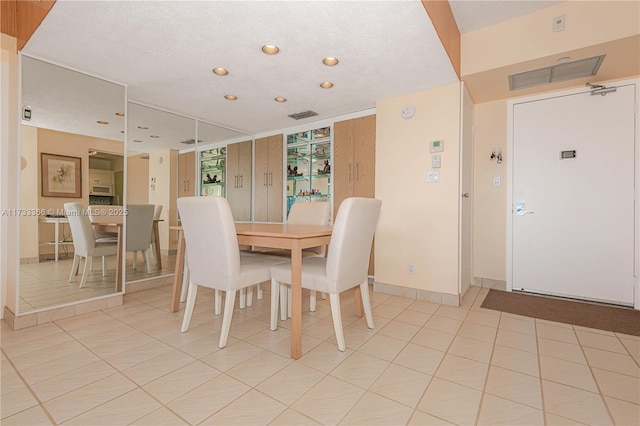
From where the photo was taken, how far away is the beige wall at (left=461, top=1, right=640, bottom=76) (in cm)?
213

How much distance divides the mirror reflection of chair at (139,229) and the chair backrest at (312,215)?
1.64 metres

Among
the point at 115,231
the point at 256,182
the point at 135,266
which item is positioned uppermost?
the point at 256,182

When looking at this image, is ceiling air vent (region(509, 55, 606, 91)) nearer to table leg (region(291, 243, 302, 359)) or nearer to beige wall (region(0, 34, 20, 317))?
table leg (region(291, 243, 302, 359))

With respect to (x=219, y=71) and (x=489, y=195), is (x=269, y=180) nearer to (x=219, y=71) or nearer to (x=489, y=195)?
(x=219, y=71)

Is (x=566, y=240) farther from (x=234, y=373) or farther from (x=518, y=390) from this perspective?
(x=234, y=373)

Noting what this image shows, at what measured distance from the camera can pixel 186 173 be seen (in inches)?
154

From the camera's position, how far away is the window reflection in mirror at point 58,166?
2.30 metres

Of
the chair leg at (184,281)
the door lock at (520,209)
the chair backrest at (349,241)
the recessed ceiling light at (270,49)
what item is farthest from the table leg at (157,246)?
the door lock at (520,209)

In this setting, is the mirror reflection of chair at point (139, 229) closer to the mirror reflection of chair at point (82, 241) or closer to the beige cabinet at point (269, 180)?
the mirror reflection of chair at point (82, 241)

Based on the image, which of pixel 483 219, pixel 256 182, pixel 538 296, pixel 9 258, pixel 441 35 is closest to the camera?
pixel 441 35

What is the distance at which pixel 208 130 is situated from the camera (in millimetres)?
4195

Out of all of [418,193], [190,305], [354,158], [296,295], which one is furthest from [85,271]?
[418,193]

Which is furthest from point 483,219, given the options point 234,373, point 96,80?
point 96,80

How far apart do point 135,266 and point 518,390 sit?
3.59m
